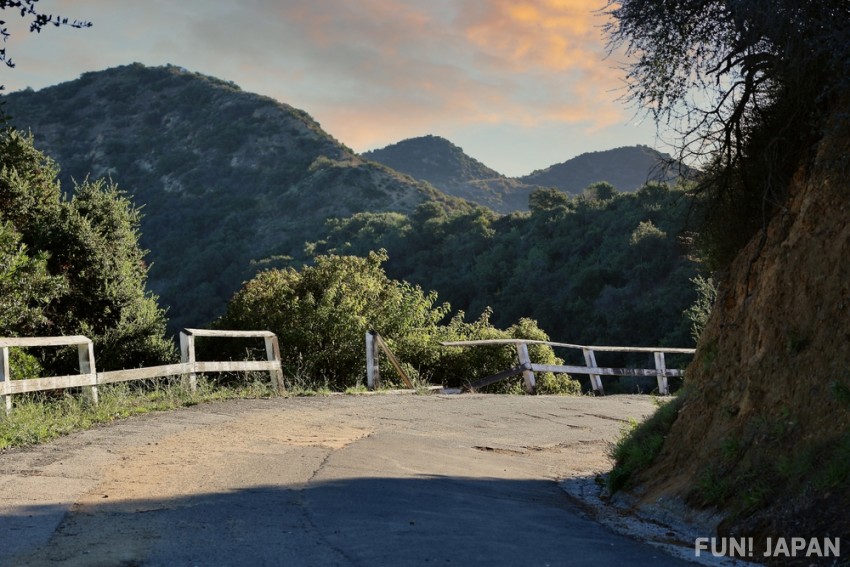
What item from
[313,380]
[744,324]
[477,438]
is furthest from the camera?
[313,380]

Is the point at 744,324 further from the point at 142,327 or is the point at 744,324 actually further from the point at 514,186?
the point at 514,186

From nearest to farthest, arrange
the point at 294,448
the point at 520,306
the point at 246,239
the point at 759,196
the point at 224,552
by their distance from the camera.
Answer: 1. the point at 224,552
2. the point at 759,196
3. the point at 294,448
4. the point at 520,306
5. the point at 246,239

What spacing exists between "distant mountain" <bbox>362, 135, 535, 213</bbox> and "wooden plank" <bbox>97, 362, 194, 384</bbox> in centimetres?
14686

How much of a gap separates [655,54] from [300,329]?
14.7 m

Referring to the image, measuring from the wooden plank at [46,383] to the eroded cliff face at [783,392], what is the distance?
24.6ft

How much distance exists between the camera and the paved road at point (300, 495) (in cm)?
633

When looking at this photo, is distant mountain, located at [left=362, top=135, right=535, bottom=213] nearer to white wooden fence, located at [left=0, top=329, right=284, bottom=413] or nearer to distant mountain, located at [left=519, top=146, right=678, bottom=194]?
distant mountain, located at [left=519, top=146, right=678, bottom=194]

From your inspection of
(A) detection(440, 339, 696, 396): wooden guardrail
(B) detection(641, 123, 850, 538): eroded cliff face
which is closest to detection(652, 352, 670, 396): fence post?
(A) detection(440, 339, 696, 396): wooden guardrail

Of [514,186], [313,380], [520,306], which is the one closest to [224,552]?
[313,380]

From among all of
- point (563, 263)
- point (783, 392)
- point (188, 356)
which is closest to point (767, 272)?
point (783, 392)

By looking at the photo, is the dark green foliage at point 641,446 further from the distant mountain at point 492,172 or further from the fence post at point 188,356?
the distant mountain at point 492,172

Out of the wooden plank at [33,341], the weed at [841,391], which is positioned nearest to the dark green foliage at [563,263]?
the wooden plank at [33,341]

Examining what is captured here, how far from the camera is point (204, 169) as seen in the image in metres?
125

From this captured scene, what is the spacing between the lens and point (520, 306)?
213 feet
